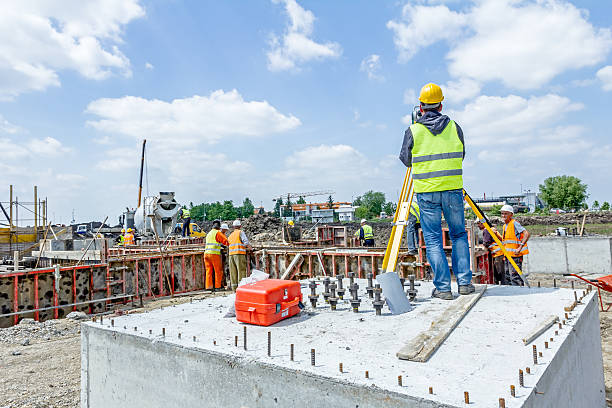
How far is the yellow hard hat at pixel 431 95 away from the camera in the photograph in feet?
13.7

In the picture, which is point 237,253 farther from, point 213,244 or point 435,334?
point 435,334

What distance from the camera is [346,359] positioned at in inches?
99.8

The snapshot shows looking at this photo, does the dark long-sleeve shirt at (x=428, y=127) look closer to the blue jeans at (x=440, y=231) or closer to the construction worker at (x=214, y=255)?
the blue jeans at (x=440, y=231)

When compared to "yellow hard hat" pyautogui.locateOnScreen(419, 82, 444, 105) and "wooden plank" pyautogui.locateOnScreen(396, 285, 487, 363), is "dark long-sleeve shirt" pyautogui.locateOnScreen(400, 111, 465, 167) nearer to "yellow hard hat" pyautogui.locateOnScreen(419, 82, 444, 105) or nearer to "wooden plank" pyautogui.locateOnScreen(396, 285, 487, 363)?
A: "yellow hard hat" pyautogui.locateOnScreen(419, 82, 444, 105)

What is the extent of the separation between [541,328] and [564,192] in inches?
2798

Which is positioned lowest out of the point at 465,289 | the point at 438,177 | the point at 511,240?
the point at 465,289

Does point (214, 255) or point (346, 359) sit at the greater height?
point (346, 359)

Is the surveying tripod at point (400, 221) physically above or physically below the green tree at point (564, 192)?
below

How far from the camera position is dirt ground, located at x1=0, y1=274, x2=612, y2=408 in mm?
5152

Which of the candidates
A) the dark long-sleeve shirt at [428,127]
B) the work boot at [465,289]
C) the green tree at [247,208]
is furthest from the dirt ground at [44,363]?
the green tree at [247,208]

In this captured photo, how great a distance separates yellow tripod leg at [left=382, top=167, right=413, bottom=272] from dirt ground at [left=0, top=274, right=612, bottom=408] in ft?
10.2

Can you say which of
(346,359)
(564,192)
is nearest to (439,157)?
(346,359)

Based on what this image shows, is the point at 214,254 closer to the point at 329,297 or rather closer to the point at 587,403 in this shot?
the point at 329,297

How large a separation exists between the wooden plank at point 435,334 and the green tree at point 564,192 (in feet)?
224
